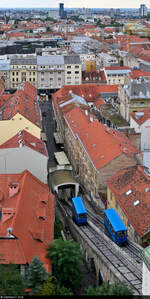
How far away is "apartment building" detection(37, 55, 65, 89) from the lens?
14388 cm

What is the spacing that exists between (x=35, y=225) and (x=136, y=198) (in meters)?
15.5

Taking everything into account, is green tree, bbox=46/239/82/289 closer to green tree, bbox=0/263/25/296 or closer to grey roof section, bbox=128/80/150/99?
green tree, bbox=0/263/25/296

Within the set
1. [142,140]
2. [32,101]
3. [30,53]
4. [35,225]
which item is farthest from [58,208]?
[30,53]

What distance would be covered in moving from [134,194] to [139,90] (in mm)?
48451

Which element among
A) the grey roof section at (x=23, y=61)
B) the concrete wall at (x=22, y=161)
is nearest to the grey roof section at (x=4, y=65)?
the grey roof section at (x=23, y=61)

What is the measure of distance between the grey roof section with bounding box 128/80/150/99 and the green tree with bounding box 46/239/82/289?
208 ft

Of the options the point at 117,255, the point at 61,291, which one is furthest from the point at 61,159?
the point at 61,291

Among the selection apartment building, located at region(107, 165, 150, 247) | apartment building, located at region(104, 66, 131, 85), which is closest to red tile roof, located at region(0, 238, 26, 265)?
apartment building, located at region(107, 165, 150, 247)

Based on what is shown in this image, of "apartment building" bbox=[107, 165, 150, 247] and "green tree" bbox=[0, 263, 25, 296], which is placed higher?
"apartment building" bbox=[107, 165, 150, 247]

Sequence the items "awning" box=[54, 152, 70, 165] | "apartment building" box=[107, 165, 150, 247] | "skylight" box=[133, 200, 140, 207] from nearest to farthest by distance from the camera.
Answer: "apartment building" box=[107, 165, 150, 247] < "skylight" box=[133, 200, 140, 207] < "awning" box=[54, 152, 70, 165]

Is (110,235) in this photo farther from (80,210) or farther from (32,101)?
(32,101)

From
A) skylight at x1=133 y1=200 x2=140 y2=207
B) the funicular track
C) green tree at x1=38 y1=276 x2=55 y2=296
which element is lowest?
the funicular track

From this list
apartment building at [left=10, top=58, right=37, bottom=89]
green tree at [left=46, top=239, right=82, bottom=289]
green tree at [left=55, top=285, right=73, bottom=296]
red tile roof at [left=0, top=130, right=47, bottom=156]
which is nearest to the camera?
green tree at [left=55, top=285, right=73, bottom=296]

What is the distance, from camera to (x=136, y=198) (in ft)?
183
